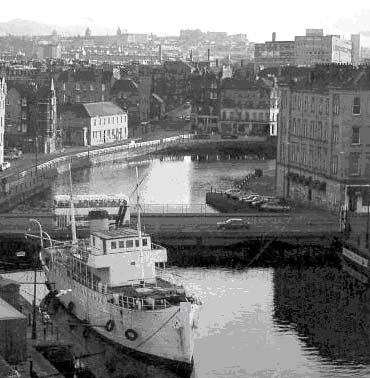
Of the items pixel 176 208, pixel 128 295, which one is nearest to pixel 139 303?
pixel 128 295

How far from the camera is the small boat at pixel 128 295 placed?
30016mm

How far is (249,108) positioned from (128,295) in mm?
68041

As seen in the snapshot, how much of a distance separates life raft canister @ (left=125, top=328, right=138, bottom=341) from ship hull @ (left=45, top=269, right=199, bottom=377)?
0.02 metres

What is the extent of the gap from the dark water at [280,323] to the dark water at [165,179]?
1594 centimetres

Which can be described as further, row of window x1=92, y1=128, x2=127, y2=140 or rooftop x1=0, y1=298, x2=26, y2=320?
row of window x1=92, y1=128, x2=127, y2=140

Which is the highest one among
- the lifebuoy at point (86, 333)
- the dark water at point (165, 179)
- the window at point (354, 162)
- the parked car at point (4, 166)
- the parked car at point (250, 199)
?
the window at point (354, 162)

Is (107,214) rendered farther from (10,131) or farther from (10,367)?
(10,131)

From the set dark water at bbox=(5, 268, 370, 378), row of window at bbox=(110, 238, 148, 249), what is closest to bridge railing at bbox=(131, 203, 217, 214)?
dark water at bbox=(5, 268, 370, 378)

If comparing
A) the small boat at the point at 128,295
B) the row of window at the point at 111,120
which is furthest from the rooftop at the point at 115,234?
the row of window at the point at 111,120

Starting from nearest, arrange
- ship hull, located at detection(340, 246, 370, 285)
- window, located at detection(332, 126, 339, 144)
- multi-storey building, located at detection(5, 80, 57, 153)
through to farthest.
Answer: ship hull, located at detection(340, 246, 370, 285) → window, located at detection(332, 126, 339, 144) → multi-storey building, located at detection(5, 80, 57, 153)

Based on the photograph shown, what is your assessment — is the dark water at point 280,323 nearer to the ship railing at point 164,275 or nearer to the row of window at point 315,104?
the ship railing at point 164,275

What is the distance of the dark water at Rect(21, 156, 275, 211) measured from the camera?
60781 mm

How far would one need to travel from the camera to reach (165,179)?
70438mm

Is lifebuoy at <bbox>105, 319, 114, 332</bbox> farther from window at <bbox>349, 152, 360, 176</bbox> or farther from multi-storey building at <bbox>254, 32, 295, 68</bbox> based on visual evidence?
multi-storey building at <bbox>254, 32, 295, 68</bbox>
